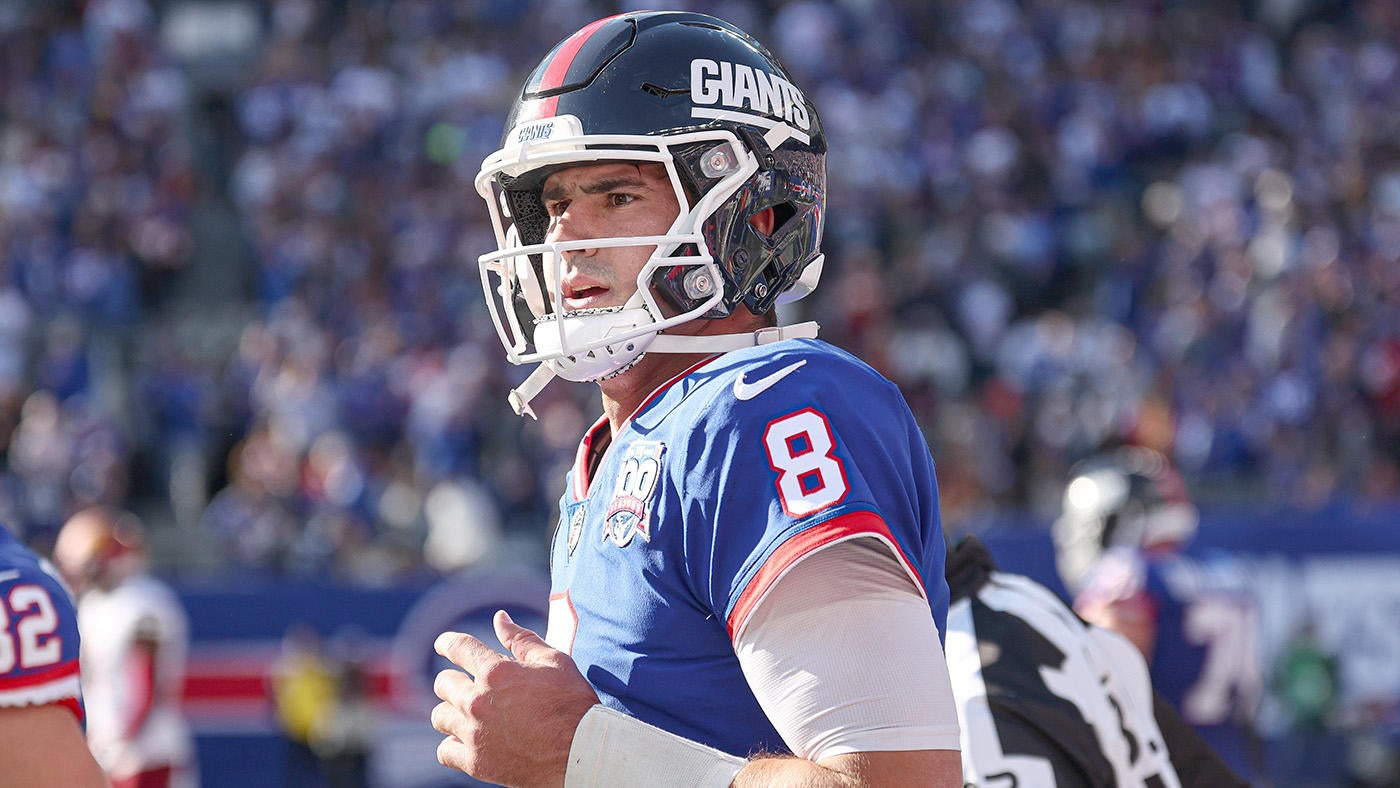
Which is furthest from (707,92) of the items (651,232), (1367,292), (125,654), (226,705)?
(1367,292)

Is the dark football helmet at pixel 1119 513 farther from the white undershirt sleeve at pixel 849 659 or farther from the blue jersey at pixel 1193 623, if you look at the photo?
the white undershirt sleeve at pixel 849 659

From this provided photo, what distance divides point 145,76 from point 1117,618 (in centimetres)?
1246

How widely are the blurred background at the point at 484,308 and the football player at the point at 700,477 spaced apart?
22.1 ft

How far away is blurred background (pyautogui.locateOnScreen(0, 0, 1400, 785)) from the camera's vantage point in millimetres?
9352

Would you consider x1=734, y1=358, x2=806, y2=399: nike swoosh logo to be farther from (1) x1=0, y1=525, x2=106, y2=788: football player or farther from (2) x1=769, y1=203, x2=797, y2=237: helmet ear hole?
(1) x1=0, y1=525, x2=106, y2=788: football player

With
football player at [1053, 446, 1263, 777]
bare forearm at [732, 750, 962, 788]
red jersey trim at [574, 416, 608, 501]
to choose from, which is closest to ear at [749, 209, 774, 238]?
red jersey trim at [574, 416, 608, 501]

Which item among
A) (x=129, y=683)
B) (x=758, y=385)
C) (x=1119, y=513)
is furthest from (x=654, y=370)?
(x=129, y=683)

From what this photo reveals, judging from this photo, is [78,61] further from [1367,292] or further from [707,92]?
[707,92]

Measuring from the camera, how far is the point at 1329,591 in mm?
9305

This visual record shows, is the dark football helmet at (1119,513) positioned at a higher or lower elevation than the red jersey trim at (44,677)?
lower

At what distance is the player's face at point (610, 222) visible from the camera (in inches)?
86.7

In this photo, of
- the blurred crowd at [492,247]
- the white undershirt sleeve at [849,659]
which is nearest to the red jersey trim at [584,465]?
the white undershirt sleeve at [849,659]

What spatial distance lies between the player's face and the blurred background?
6.74 m

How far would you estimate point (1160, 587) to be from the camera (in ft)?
16.0
